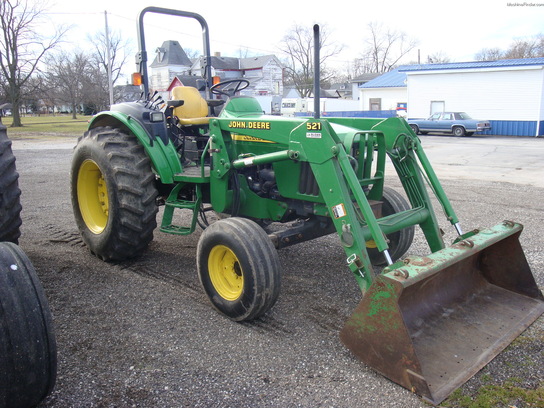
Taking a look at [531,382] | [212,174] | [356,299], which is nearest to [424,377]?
[531,382]

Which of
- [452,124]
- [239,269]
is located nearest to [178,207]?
[239,269]

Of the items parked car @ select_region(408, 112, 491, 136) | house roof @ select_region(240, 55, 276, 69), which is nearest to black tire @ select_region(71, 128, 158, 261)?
parked car @ select_region(408, 112, 491, 136)

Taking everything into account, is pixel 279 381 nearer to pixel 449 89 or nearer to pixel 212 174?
pixel 212 174

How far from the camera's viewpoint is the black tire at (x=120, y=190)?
4.44m

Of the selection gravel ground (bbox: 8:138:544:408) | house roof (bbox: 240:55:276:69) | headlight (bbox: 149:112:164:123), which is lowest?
gravel ground (bbox: 8:138:544:408)

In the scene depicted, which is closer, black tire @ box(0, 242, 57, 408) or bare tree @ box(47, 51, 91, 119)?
black tire @ box(0, 242, 57, 408)

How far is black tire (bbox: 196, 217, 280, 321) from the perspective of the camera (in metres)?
3.41

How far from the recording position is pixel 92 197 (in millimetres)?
5277

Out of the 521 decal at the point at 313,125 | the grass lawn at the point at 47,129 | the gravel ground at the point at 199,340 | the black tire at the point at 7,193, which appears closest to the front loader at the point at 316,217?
the 521 decal at the point at 313,125

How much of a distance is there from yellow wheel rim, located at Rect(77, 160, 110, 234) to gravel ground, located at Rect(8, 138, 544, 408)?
0.40 metres

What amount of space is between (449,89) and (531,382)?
82.7ft

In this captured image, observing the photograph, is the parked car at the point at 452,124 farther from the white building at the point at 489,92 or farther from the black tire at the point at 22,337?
the black tire at the point at 22,337

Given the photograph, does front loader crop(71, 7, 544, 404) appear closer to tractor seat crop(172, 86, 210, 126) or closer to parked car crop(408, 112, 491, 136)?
tractor seat crop(172, 86, 210, 126)

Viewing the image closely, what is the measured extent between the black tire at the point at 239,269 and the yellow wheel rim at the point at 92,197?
189 cm
